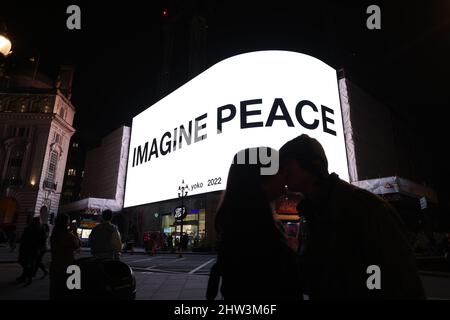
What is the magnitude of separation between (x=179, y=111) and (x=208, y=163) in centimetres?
744

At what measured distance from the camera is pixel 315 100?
23562 mm

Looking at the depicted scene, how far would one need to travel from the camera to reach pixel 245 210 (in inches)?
67.0

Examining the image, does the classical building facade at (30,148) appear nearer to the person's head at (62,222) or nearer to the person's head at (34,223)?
the person's head at (34,223)

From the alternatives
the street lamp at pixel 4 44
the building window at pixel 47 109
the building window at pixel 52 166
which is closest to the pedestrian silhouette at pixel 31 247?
the street lamp at pixel 4 44

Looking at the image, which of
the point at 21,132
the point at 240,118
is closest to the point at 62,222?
the point at 240,118

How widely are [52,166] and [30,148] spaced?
4.03 meters

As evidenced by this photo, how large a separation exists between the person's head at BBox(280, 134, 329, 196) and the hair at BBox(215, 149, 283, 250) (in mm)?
189

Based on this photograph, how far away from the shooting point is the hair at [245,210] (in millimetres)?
1671

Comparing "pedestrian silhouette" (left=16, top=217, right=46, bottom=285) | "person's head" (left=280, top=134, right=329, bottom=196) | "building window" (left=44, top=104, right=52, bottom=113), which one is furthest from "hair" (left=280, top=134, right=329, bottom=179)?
"building window" (left=44, top=104, right=52, bottom=113)

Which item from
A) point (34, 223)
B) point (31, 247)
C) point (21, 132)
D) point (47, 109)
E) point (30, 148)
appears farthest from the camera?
point (47, 109)

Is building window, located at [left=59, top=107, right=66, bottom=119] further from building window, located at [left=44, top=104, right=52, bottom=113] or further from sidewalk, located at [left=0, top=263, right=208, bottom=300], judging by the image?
sidewalk, located at [left=0, top=263, right=208, bottom=300]

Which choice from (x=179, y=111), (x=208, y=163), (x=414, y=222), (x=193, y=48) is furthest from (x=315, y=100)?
(x=193, y=48)

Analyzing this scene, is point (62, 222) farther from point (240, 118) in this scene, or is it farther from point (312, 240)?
point (240, 118)

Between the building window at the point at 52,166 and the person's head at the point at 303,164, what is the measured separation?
4967 cm
